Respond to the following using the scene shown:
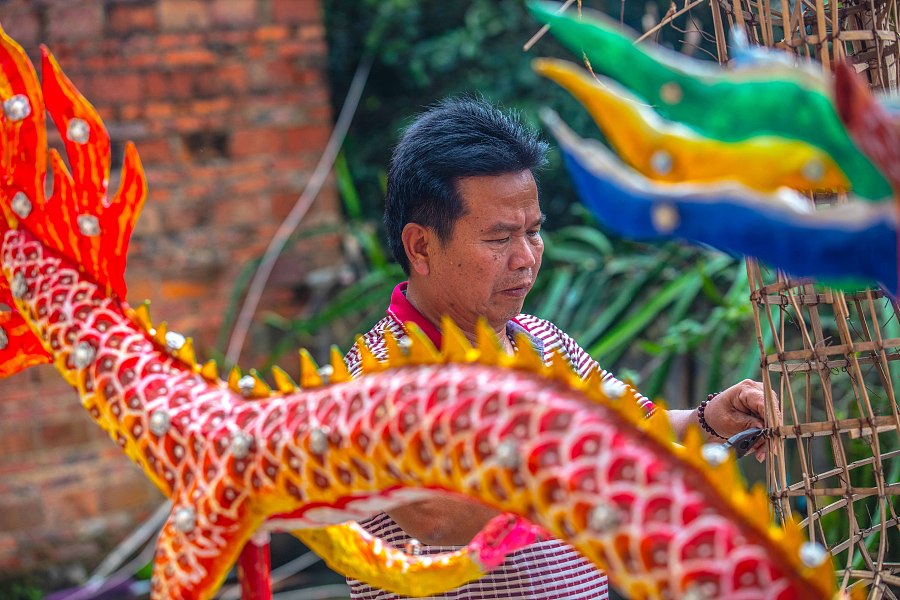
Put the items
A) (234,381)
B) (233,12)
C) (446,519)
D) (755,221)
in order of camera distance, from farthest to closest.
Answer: (233,12)
(446,519)
(234,381)
(755,221)

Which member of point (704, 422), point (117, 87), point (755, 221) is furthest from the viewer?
point (117, 87)

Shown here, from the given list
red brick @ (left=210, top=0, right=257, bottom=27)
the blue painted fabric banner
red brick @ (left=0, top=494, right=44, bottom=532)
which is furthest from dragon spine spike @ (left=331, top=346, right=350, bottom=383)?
red brick @ (left=210, top=0, right=257, bottom=27)

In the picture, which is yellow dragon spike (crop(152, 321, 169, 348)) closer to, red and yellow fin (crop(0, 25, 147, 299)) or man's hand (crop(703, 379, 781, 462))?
red and yellow fin (crop(0, 25, 147, 299))

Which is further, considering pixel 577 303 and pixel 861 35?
pixel 577 303

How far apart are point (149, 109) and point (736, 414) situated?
8.53ft

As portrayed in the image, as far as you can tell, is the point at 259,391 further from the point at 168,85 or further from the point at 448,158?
the point at 168,85

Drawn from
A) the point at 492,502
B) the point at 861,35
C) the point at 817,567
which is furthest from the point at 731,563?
the point at 861,35

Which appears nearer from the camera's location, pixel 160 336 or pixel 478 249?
pixel 160 336

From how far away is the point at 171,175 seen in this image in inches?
147

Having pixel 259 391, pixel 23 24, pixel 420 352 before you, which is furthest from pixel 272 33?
pixel 420 352

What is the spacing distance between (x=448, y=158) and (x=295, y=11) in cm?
239

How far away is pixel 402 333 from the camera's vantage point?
5.60 ft

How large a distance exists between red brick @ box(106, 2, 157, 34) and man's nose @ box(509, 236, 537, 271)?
2447 mm

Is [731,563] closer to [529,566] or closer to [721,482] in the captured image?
[721,482]
